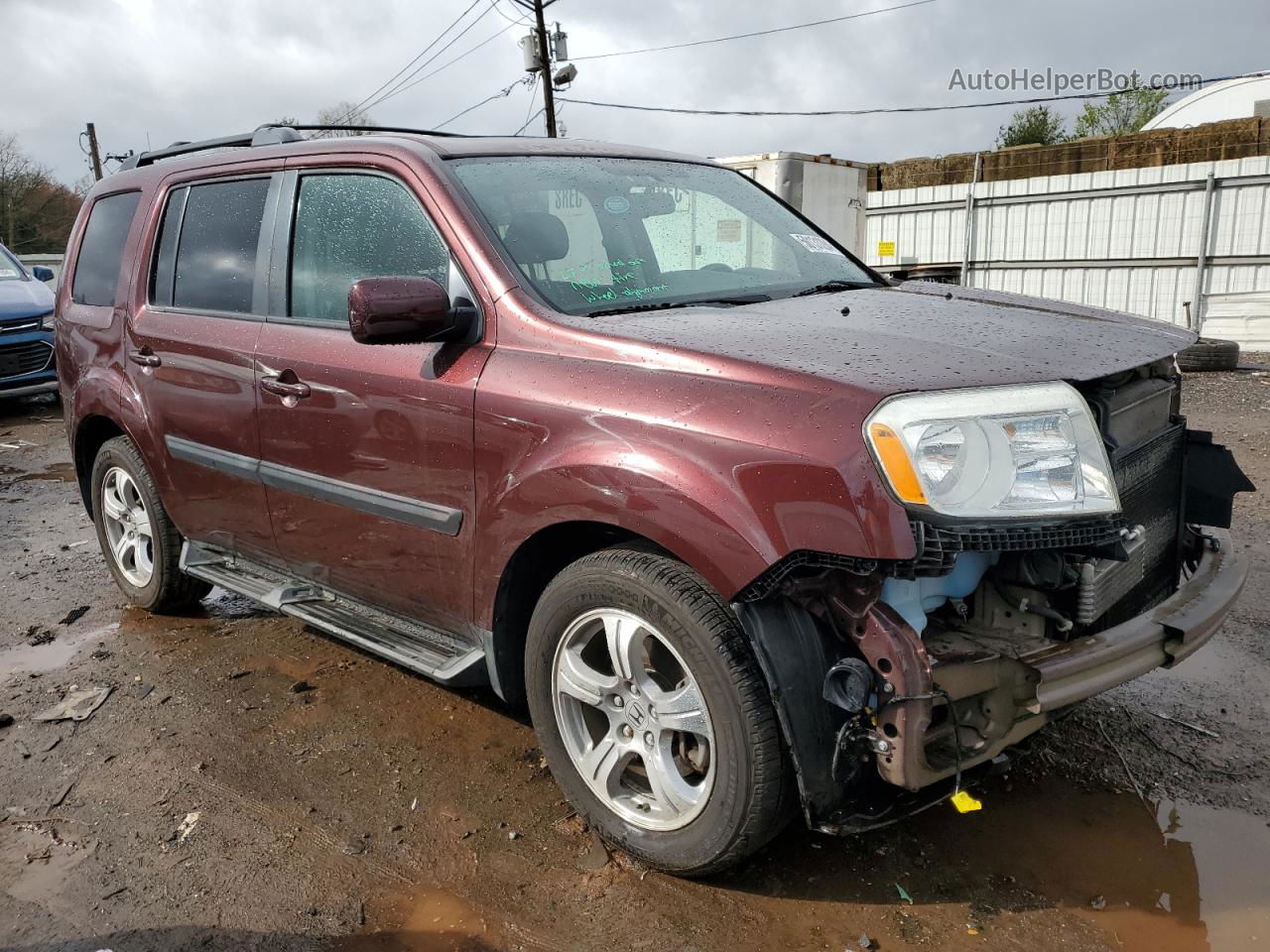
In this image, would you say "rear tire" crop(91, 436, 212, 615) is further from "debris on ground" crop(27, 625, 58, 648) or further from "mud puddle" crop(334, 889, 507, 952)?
"mud puddle" crop(334, 889, 507, 952)

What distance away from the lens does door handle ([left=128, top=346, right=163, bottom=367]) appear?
4109 millimetres

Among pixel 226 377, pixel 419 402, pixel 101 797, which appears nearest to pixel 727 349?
pixel 419 402

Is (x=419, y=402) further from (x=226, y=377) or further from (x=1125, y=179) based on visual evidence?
(x=1125, y=179)

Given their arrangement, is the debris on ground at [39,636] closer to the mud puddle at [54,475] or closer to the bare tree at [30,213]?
the mud puddle at [54,475]

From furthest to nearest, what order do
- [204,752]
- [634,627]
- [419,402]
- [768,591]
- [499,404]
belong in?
[204,752]
[419,402]
[499,404]
[634,627]
[768,591]

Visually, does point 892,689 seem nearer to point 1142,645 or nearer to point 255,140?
point 1142,645

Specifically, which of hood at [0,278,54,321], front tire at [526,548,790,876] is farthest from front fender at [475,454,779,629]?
hood at [0,278,54,321]

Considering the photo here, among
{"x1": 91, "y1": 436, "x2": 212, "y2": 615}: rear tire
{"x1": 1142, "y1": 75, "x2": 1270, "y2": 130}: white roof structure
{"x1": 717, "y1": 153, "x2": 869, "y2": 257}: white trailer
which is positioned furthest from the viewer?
{"x1": 1142, "y1": 75, "x2": 1270, "y2": 130}: white roof structure

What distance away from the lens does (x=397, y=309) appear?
2.71 m

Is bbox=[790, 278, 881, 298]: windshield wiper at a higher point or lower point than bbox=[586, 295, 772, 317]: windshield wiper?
lower

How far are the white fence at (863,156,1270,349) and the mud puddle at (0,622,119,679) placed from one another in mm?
13360

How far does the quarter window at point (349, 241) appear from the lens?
3125 millimetres

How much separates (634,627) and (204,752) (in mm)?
1760

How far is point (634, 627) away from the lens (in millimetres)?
2541
